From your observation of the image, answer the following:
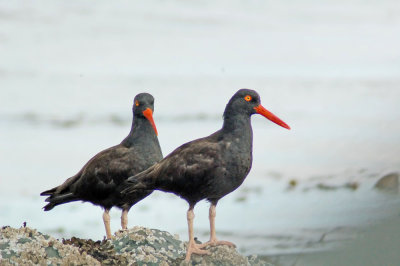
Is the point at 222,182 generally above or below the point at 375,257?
above

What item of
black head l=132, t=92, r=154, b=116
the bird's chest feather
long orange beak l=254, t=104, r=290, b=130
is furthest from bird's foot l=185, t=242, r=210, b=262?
black head l=132, t=92, r=154, b=116

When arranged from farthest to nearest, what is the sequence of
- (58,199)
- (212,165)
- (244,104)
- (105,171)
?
(58,199), (105,171), (244,104), (212,165)

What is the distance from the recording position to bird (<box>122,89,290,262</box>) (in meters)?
7.86

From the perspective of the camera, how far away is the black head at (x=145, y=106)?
9.68 metres

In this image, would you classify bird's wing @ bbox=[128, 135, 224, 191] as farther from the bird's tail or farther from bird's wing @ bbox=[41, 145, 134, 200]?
the bird's tail

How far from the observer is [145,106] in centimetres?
973

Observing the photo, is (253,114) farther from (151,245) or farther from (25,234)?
(25,234)

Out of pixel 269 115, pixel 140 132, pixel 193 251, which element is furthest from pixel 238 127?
pixel 140 132

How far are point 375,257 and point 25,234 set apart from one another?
479 centimetres

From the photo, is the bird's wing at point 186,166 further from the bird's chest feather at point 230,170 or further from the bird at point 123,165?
the bird at point 123,165

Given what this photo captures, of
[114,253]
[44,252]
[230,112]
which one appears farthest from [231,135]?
[44,252]

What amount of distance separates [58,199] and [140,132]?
1879mm

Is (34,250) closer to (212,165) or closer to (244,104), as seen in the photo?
(212,165)

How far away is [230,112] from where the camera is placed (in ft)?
27.4
